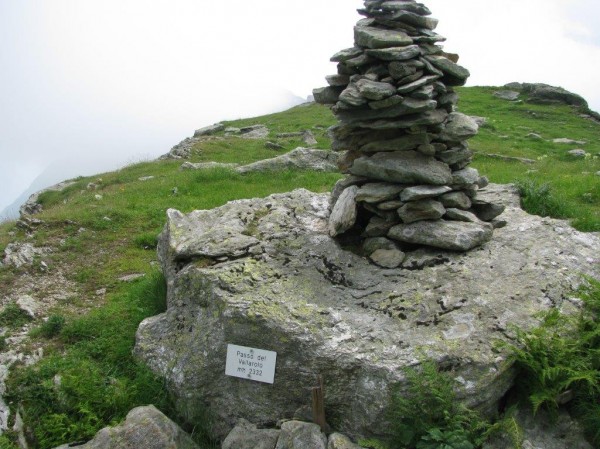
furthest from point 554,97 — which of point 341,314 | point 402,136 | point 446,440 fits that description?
point 446,440

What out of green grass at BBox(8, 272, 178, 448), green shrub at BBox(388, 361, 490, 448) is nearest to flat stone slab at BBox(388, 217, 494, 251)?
green shrub at BBox(388, 361, 490, 448)

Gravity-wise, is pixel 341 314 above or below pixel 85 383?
above

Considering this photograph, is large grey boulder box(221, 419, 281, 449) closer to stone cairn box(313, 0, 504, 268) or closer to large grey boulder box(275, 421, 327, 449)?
large grey boulder box(275, 421, 327, 449)

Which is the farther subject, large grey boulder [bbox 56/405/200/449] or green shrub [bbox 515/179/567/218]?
green shrub [bbox 515/179/567/218]

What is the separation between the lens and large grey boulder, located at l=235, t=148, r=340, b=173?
76.7 ft

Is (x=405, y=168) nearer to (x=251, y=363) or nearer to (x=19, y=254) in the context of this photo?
(x=251, y=363)

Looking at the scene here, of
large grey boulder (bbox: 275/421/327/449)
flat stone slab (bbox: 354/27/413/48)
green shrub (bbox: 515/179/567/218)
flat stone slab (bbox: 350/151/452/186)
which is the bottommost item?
large grey boulder (bbox: 275/421/327/449)

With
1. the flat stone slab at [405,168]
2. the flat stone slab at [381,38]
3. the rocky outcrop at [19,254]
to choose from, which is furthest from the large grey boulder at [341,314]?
the rocky outcrop at [19,254]

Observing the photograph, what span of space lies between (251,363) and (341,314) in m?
1.59

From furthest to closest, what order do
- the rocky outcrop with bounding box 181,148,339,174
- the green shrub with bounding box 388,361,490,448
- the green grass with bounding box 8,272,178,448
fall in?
the rocky outcrop with bounding box 181,148,339,174 → the green grass with bounding box 8,272,178,448 → the green shrub with bounding box 388,361,490,448

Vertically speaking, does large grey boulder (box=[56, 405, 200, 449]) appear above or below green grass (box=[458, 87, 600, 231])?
below

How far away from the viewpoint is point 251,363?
25.6 feet

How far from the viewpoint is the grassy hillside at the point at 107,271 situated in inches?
326

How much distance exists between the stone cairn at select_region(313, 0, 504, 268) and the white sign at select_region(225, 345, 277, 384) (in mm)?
2771
